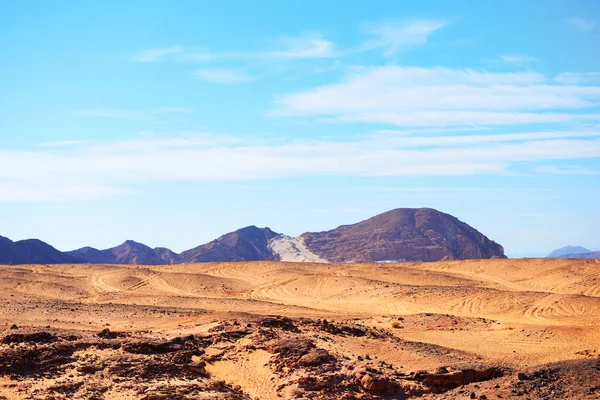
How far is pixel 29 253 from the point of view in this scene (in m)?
86.3

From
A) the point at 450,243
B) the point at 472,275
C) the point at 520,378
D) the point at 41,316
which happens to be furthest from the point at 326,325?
the point at 450,243

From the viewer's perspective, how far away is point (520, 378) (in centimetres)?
1458

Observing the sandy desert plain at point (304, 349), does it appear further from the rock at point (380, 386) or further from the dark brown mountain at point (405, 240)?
the dark brown mountain at point (405, 240)

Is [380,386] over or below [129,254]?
below

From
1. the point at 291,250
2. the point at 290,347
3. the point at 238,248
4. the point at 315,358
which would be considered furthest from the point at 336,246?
the point at 315,358

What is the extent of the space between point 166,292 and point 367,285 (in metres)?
11.9

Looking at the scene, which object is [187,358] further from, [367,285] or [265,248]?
[265,248]

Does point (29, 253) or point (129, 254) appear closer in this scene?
point (29, 253)

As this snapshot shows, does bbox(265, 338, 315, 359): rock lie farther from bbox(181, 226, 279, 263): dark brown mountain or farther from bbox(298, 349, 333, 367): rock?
bbox(181, 226, 279, 263): dark brown mountain

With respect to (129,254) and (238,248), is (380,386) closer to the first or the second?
(238,248)

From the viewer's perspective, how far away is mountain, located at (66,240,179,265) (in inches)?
3996

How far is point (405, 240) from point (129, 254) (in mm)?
41119

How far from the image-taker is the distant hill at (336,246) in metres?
92.9

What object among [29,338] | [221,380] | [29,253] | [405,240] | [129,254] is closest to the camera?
[221,380]
